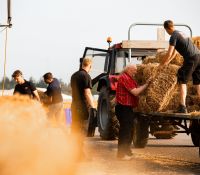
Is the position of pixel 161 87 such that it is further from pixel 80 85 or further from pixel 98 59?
pixel 98 59

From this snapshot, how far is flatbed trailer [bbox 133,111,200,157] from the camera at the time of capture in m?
7.96

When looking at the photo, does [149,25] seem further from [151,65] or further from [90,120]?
[90,120]

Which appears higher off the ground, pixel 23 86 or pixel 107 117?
pixel 23 86

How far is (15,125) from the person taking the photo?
3639 mm

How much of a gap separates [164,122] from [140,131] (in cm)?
96

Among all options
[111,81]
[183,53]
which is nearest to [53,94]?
[111,81]

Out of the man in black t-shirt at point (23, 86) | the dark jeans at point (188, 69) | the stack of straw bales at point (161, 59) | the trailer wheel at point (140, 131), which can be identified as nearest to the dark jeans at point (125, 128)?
the dark jeans at point (188, 69)

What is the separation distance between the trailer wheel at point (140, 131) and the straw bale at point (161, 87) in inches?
56.2

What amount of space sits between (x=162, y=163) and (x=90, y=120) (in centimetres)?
138

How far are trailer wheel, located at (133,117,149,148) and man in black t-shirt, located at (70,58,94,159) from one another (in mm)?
2017

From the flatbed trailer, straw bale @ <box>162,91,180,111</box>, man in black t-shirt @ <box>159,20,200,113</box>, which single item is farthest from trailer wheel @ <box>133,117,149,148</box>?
man in black t-shirt @ <box>159,20,200,113</box>

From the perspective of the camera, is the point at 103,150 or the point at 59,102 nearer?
the point at 103,150

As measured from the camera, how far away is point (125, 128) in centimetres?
882

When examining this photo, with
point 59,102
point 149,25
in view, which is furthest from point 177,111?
point 149,25
